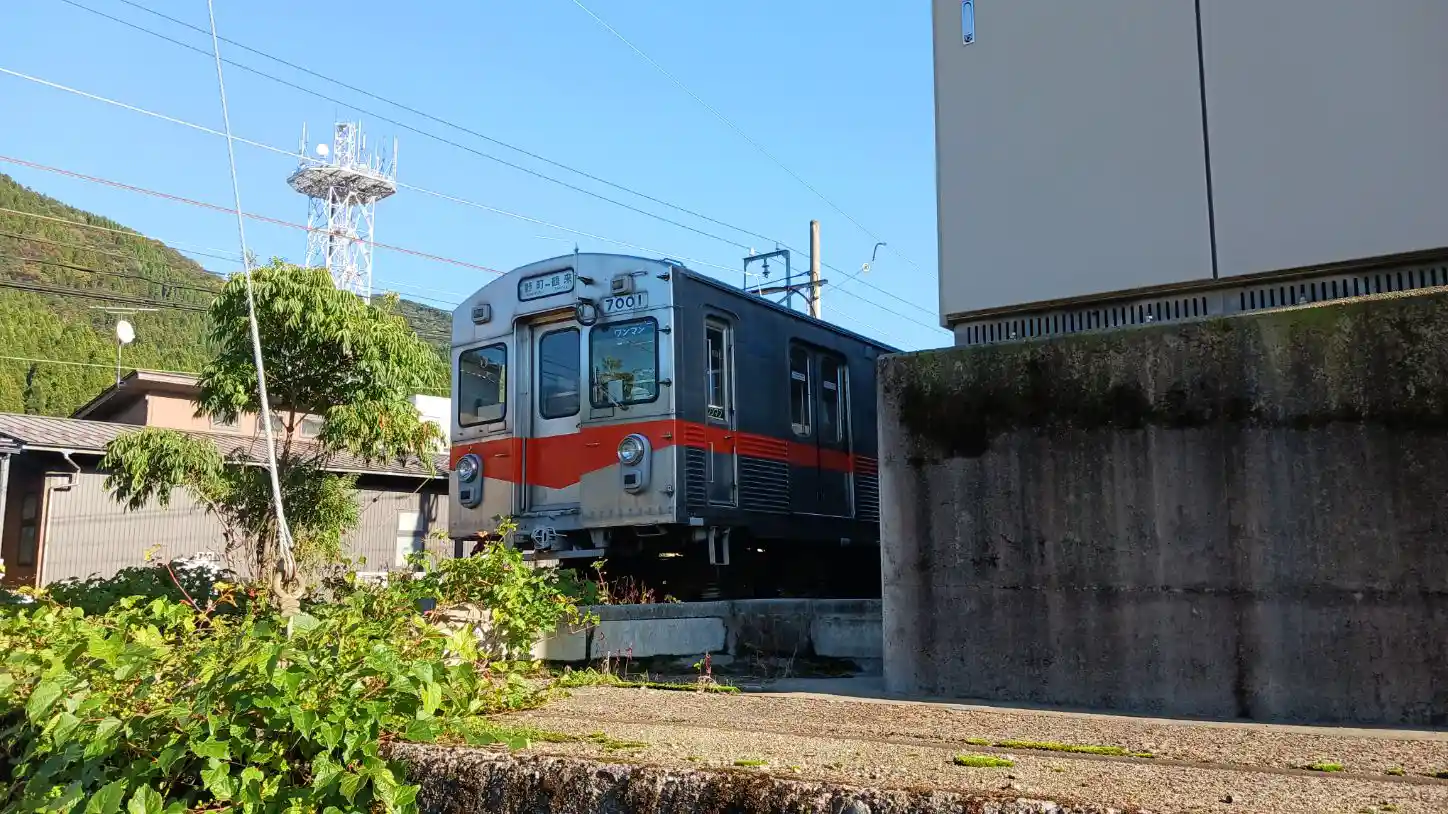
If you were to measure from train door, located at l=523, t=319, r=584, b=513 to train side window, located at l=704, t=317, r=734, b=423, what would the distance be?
109 centimetres

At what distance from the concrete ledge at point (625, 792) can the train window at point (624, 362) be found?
559 centimetres

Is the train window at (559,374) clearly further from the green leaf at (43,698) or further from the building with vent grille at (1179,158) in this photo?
the green leaf at (43,698)

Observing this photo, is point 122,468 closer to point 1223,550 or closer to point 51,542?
point 51,542

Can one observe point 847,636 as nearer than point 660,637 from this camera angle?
No

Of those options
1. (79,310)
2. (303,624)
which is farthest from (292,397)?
(79,310)

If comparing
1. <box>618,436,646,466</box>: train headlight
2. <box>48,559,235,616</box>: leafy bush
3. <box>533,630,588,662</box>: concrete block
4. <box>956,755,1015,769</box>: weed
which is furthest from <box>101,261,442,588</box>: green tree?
<box>956,755,1015,769</box>: weed

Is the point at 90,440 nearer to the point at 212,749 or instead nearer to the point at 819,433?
the point at 819,433

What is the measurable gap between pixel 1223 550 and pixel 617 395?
17.4 feet

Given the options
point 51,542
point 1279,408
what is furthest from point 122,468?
point 1279,408

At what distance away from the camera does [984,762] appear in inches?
120

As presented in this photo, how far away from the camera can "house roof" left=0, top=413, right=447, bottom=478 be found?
16.1 m

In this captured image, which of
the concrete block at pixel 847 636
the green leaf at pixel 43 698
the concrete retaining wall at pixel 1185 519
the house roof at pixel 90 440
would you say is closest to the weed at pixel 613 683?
the concrete retaining wall at pixel 1185 519

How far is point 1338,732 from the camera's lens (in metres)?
4.04

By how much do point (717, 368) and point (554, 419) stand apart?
1464 mm
